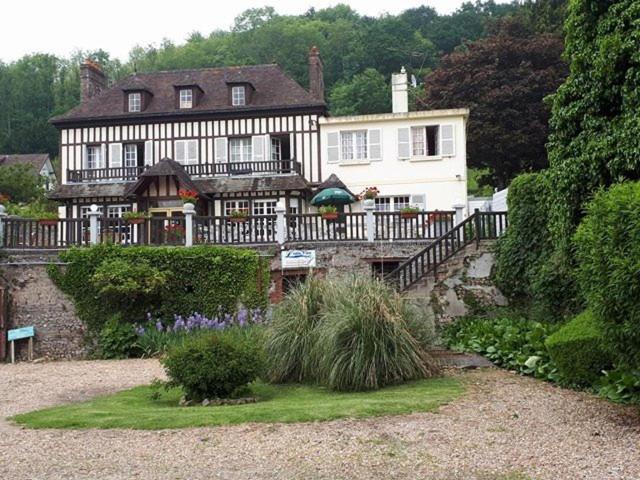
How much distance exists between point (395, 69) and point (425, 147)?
78.1ft

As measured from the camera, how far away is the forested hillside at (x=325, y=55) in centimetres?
4350

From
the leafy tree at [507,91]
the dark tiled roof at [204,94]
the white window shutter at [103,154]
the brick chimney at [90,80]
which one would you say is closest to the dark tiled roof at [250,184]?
the dark tiled roof at [204,94]

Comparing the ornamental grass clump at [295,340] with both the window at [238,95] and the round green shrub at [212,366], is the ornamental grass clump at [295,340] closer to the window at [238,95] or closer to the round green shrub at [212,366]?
the round green shrub at [212,366]

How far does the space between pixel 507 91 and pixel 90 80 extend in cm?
1718

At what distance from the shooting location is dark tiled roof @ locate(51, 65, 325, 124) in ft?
80.9

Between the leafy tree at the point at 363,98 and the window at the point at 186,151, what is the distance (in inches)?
630

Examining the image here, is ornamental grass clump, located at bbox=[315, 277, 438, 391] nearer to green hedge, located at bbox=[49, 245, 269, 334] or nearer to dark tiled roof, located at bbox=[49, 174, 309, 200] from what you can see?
green hedge, located at bbox=[49, 245, 269, 334]

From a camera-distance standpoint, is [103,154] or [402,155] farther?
[103,154]

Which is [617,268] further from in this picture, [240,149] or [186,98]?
[186,98]

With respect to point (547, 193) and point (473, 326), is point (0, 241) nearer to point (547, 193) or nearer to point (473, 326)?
point (473, 326)

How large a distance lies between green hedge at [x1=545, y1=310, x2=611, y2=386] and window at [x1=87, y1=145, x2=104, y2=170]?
21398 mm

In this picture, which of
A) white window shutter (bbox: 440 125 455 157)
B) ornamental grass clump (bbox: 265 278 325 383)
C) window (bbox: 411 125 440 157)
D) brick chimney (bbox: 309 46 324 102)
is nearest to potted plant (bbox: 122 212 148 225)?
ornamental grass clump (bbox: 265 278 325 383)

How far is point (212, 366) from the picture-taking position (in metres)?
7.96

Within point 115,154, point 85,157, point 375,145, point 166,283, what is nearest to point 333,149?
point 375,145
